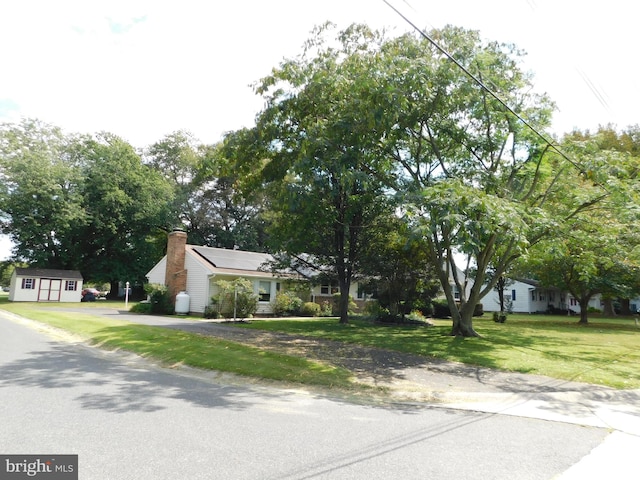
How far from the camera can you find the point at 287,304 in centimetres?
2833

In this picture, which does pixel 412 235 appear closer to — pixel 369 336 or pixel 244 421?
pixel 244 421

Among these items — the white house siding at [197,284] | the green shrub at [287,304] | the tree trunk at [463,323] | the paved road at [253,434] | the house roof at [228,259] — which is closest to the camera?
the paved road at [253,434]

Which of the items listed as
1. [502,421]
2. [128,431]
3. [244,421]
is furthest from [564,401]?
[128,431]

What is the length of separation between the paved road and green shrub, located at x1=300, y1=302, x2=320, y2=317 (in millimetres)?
20825

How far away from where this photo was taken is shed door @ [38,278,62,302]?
37.8m

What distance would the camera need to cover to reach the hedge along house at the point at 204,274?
87.3ft

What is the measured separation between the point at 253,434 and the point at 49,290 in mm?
40424

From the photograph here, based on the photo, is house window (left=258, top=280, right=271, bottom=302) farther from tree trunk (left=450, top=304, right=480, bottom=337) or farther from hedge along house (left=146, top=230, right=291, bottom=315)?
tree trunk (left=450, top=304, right=480, bottom=337)

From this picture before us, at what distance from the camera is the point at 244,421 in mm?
6031

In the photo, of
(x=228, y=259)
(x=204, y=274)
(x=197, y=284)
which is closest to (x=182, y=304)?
(x=197, y=284)

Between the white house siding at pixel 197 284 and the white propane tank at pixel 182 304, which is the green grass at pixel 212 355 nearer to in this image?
the white house siding at pixel 197 284

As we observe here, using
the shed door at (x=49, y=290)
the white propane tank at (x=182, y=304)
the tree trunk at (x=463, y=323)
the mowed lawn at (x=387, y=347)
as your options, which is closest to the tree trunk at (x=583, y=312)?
the mowed lawn at (x=387, y=347)

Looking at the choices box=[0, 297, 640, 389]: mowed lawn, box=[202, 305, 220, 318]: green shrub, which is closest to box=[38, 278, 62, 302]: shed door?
box=[202, 305, 220, 318]: green shrub

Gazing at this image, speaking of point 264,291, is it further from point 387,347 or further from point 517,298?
point 517,298
